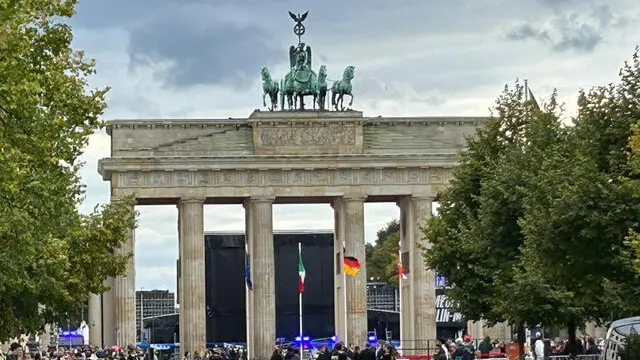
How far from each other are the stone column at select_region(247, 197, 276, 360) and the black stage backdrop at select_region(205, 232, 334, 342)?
14.6 metres

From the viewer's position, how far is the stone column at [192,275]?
389ft

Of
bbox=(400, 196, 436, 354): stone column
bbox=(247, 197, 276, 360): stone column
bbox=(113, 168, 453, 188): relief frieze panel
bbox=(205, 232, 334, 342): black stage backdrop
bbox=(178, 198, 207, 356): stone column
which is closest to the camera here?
bbox=(113, 168, 453, 188): relief frieze panel

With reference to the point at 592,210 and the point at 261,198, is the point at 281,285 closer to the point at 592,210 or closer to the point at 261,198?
the point at 261,198

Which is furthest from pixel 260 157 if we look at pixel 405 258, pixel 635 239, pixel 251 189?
pixel 635 239

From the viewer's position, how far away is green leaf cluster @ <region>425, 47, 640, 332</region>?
5131 cm

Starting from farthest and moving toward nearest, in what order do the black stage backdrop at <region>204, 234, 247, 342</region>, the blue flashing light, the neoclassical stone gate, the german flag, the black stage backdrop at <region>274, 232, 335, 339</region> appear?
the blue flashing light < the black stage backdrop at <region>274, 232, 335, 339</region> < the black stage backdrop at <region>204, 234, 247, 342</region> < the neoclassical stone gate < the german flag

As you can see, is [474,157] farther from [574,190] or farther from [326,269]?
[326,269]

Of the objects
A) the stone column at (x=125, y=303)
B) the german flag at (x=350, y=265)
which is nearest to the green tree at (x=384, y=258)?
the stone column at (x=125, y=303)

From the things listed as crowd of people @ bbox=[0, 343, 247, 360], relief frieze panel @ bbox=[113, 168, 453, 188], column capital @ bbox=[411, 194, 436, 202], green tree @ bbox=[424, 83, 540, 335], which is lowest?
crowd of people @ bbox=[0, 343, 247, 360]

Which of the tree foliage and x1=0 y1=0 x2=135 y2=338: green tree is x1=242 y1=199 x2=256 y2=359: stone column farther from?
x1=0 y1=0 x2=135 y2=338: green tree

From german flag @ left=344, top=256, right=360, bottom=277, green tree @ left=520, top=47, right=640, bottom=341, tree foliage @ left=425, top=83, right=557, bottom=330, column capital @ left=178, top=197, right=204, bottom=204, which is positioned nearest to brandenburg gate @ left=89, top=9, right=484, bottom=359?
column capital @ left=178, top=197, right=204, bottom=204

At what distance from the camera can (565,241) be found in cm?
5234

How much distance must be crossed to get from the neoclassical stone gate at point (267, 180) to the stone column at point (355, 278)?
0.22 feet

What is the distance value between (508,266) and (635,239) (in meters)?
18.1
